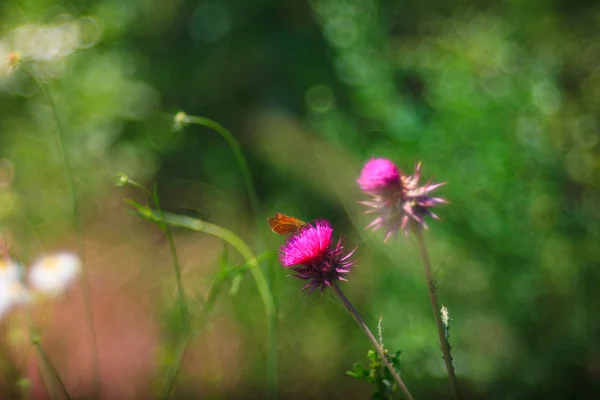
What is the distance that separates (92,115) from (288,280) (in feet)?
4.11

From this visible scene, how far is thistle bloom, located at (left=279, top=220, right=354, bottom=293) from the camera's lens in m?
0.60

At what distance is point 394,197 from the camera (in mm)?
683

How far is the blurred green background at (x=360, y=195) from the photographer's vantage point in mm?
1503

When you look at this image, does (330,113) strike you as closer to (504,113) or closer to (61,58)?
(504,113)

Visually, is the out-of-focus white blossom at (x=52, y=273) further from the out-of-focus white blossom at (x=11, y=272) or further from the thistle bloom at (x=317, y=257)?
the thistle bloom at (x=317, y=257)

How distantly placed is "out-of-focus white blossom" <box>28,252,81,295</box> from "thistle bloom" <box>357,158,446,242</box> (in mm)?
699

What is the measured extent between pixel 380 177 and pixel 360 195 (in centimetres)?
115

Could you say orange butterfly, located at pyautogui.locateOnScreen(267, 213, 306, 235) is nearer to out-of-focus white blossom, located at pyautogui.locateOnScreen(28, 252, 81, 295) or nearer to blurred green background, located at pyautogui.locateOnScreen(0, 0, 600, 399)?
blurred green background, located at pyautogui.locateOnScreen(0, 0, 600, 399)

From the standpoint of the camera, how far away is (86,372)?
1.84 meters

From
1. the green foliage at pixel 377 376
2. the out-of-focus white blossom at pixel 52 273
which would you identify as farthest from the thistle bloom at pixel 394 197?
the out-of-focus white blossom at pixel 52 273

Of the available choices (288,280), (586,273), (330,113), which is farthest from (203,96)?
(586,273)

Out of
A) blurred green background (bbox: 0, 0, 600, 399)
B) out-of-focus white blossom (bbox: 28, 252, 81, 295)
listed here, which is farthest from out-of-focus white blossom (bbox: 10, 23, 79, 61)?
out-of-focus white blossom (bbox: 28, 252, 81, 295)

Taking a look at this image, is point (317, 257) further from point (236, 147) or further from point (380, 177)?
point (236, 147)

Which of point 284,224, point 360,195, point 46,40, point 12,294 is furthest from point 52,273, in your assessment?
point 46,40
